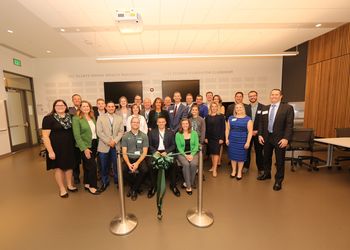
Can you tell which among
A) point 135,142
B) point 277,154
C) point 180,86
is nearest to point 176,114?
point 135,142

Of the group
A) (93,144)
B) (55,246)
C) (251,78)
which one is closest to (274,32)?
(251,78)

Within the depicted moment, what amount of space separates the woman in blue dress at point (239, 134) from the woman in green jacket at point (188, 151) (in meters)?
0.84

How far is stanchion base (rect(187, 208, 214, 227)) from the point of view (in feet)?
7.38

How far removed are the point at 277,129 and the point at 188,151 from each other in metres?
1.53

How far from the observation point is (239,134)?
343 centimetres

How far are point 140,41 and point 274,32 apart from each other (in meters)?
3.75

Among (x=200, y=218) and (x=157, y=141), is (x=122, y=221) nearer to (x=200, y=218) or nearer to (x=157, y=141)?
(x=200, y=218)

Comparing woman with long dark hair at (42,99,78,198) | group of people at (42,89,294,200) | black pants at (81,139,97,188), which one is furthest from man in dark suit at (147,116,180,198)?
woman with long dark hair at (42,99,78,198)

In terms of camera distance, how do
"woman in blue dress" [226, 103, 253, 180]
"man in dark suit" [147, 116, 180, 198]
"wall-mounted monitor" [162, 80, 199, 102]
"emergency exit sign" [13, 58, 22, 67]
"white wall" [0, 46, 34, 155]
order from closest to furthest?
"man in dark suit" [147, 116, 180, 198] → "woman in blue dress" [226, 103, 253, 180] → "white wall" [0, 46, 34, 155] → "emergency exit sign" [13, 58, 22, 67] → "wall-mounted monitor" [162, 80, 199, 102]

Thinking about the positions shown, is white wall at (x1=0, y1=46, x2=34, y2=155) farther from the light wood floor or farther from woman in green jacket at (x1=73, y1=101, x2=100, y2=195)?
woman in green jacket at (x1=73, y1=101, x2=100, y2=195)

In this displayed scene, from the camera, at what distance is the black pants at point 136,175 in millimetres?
2992

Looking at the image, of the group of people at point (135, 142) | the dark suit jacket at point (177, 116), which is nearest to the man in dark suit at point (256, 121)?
the group of people at point (135, 142)

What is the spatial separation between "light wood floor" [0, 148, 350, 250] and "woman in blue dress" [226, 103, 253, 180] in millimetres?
498

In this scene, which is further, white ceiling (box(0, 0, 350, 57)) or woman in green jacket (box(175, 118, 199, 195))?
white ceiling (box(0, 0, 350, 57))
